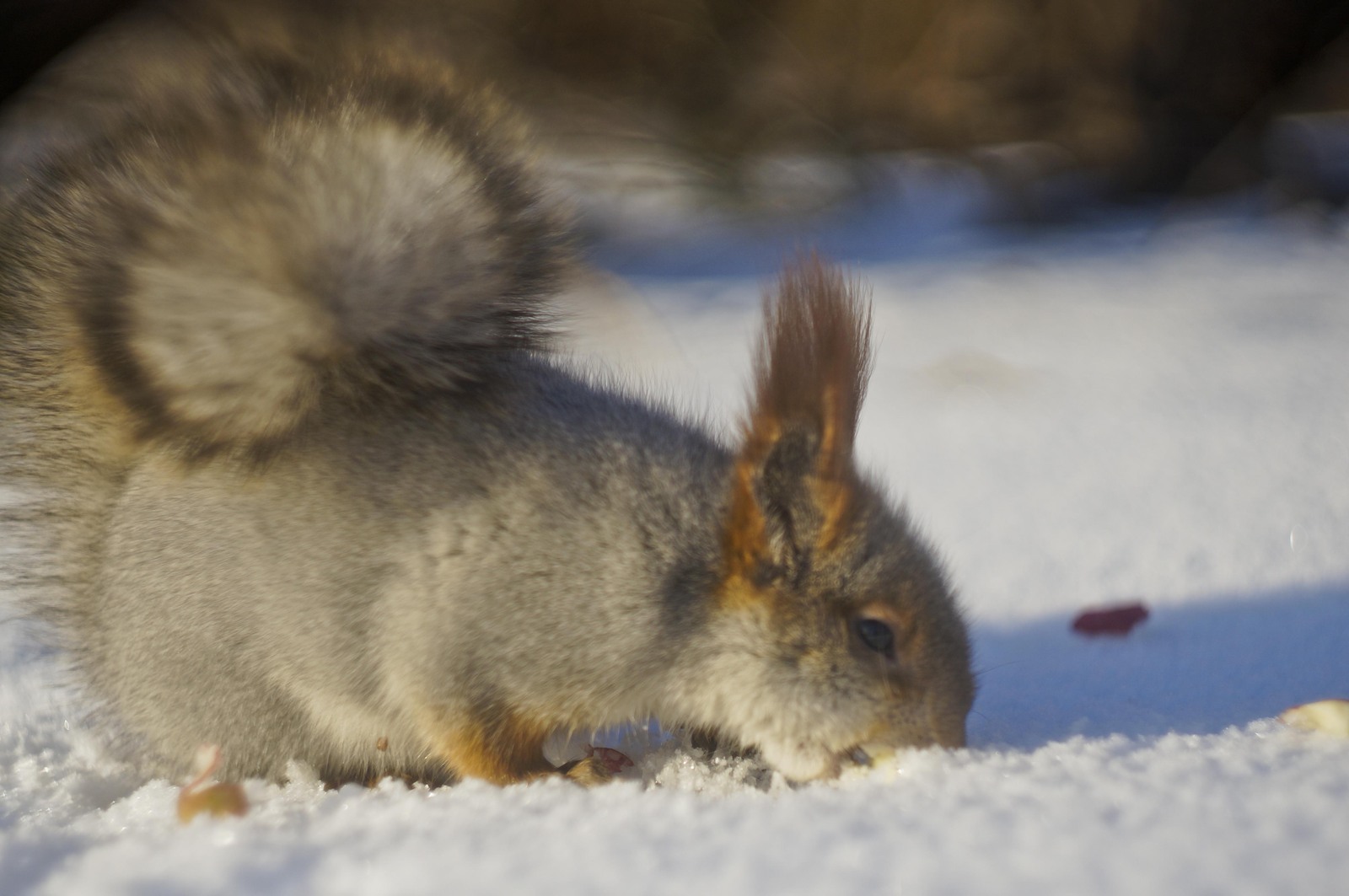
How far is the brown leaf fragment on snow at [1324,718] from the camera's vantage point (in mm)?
886

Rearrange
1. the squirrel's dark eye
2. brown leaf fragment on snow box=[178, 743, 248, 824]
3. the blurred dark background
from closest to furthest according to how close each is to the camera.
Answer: brown leaf fragment on snow box=[178, 743, 248, 824] < the squirrel's dark eye < the blurred dark background

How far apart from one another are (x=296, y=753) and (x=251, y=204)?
0.48 metres

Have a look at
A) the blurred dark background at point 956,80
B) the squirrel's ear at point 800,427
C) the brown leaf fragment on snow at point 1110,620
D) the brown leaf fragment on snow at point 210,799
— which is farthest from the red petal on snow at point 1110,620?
the blurred dark background at point 956,80

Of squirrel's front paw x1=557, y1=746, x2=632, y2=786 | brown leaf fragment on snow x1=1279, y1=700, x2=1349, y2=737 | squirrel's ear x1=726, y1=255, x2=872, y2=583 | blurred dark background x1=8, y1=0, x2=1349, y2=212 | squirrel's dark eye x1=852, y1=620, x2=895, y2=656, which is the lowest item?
squirrel's front paw x1=557, y1=746, x2=632, y2=786

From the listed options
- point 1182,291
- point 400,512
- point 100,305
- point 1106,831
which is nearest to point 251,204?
point 100,305

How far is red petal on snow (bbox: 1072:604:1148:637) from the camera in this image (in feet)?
4.44

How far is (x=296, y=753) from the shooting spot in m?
1.03

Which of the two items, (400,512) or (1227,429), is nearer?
(400,512)

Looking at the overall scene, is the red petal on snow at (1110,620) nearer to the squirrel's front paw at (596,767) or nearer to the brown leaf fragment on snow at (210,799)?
the squirrel's front paw at (596,767)

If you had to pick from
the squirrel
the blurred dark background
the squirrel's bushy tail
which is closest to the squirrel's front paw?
the squirrel

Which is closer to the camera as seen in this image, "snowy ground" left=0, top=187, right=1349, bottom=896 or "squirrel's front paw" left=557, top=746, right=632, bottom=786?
"snowy ground" left=0, top=187, right=1349, bottom=896

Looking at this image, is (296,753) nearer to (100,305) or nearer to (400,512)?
(400,512)

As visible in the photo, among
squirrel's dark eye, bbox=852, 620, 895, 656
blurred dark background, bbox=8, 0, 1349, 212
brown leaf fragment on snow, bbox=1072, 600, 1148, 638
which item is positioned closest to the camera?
squirrel's dark eye, bbox=852, 620, 895, 656

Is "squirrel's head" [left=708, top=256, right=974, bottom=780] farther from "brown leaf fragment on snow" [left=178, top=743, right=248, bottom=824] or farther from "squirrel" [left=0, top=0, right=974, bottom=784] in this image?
"brown leaf fragment on snow" [left=178, top=743, right=248, bottom=824]
